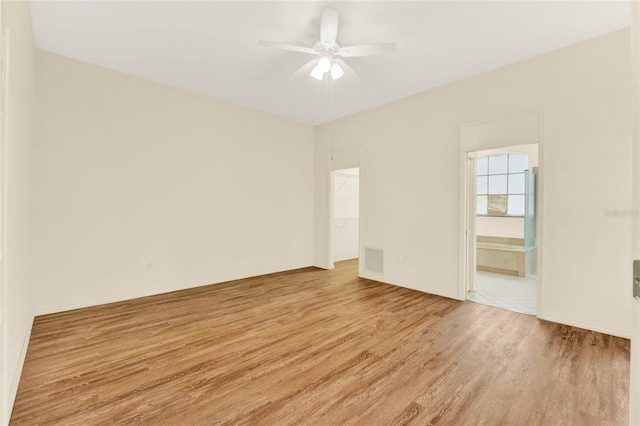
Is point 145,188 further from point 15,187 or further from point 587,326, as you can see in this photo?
point 587,326

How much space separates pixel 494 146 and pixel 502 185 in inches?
143

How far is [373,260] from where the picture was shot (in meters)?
4.86

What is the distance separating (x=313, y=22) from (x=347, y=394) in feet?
10.1

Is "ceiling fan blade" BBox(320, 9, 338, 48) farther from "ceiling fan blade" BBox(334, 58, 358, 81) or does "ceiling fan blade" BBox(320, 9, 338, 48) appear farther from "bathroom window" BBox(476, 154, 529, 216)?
"bathroom window" BBox(476, 154, 529, 216)

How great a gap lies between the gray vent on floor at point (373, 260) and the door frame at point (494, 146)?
4.27 ft

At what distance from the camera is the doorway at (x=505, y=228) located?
3959 mm

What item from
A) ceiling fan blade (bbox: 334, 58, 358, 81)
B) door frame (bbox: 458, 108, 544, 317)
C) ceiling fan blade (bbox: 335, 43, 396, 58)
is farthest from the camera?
ceiling fan blade (bbox: 334, 58, 358, 81)

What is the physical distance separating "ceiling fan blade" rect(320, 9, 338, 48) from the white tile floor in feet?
11.8

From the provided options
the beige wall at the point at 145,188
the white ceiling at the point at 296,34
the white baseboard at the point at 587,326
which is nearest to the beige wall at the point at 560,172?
the white baseboard at the point at 587,326

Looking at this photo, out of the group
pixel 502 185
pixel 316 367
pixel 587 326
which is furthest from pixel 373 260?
pixel 502 185

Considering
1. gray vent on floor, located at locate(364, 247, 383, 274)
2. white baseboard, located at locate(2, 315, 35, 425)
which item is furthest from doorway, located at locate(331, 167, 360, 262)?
white baseboard, located at locate(2, 315, 35, 425)

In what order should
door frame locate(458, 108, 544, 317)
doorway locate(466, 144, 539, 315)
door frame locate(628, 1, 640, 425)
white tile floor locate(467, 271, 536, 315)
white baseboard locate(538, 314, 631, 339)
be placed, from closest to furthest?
door frame locate(628, 1, 640, 425)
white baseboard locate(538, 314, 631, 339)
door frame locate(458, 108, 544, 317)
white tile floor locate(467, 271, 536, 315)
doorway locate(466, 144, 539, 315)

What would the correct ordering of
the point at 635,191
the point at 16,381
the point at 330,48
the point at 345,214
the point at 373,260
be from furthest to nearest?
the point at 345,214 → the point at 373,260 → the point at 330,48 → the point at 16,381 → the point at 635,191

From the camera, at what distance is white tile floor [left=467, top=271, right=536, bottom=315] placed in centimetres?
364
